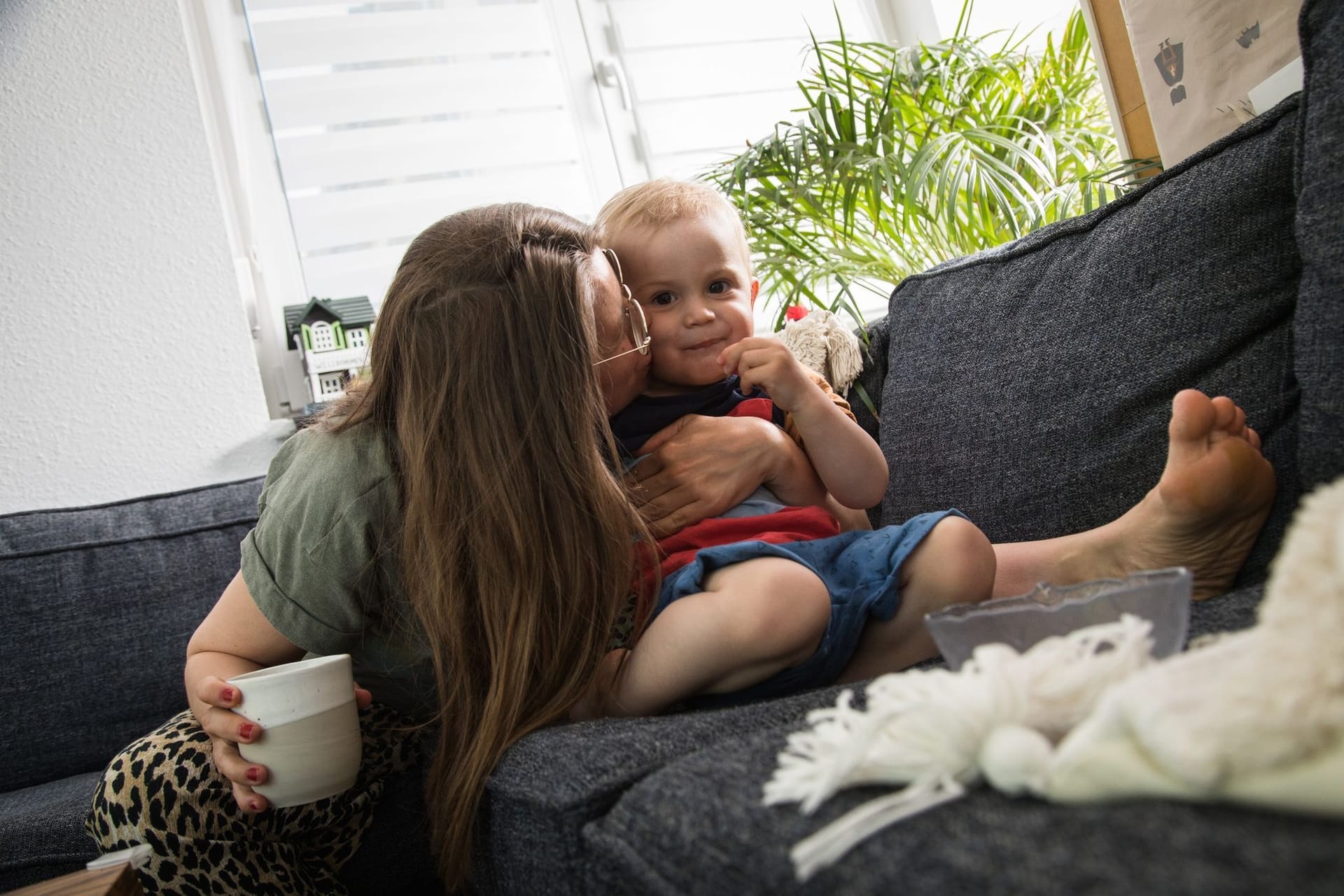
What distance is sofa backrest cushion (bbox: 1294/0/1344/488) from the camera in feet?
2.66

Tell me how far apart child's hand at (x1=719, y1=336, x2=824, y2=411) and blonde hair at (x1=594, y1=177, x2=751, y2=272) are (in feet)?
0.75

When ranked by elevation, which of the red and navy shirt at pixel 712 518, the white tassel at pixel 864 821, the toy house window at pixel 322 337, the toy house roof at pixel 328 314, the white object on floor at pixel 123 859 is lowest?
the white tassel at pixel 864 821

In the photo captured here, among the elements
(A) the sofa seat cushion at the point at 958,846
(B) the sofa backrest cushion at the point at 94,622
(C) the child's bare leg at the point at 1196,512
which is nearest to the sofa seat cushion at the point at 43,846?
(B) the sofa backrest cushion at the point at 94,622

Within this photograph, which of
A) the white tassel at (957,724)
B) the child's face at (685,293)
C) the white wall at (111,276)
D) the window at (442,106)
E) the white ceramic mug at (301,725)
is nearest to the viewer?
the white tassel at (957,724)

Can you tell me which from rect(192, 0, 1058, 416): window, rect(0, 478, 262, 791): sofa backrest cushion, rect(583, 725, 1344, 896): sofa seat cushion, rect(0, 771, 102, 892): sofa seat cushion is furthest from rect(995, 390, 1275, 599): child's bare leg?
rect(192, 0, 1058, 416): window

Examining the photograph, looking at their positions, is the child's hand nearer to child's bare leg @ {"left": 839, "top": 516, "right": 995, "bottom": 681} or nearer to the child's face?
the child's face

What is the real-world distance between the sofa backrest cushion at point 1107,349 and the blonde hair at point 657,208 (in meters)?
0.36

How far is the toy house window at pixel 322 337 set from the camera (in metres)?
2.47

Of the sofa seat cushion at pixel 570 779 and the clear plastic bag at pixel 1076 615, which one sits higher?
the clear plastic bag at pixel 1076 615

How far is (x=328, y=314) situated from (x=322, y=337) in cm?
8

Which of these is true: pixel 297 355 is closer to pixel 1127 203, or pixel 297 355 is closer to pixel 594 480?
pixel 594 480

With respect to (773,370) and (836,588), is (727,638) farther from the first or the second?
(773,370)

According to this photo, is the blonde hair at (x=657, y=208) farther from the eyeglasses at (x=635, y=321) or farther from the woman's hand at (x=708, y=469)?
the woman's hand at (x=708, y=469)

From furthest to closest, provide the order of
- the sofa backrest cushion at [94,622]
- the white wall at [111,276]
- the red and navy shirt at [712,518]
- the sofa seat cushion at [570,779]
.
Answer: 1. the white wall at [111,276]
2. the sofa backrest cushion at [94,622]
3. the red and navy shirt at [712,518]
4. the sofa seat cushion at [570,779]
